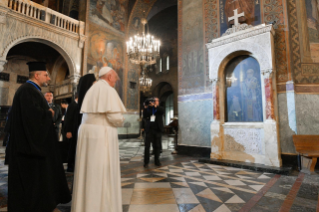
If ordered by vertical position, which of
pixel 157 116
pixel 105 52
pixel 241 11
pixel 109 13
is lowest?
pixel 157 116

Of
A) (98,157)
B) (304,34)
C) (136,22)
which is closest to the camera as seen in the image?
(98,157)

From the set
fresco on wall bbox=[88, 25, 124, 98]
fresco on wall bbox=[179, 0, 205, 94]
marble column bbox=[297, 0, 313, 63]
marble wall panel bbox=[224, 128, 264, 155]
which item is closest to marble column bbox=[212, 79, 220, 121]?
marble wall panel bbox=[224, 128, 264, 155]

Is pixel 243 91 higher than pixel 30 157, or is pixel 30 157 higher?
pixel 243 91

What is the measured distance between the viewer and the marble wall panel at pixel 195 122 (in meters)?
6.17

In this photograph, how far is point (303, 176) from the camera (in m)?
3.93

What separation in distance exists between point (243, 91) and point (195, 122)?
1871mm

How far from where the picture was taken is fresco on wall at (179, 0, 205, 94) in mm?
6582

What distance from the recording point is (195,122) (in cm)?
648

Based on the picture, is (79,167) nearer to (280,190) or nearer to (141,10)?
(280,190)

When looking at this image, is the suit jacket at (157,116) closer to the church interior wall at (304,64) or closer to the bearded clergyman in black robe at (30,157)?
the bearded clergyman in black robe at (30,157)

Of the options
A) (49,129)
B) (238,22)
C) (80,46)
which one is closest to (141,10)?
(80,46)

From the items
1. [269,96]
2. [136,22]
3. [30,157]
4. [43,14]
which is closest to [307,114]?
[269,96]

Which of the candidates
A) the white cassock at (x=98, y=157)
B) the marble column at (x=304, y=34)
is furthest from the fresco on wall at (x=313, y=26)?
the white cassock at (x=98, y=157)

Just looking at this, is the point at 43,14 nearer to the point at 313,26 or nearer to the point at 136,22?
the point at 136,22
